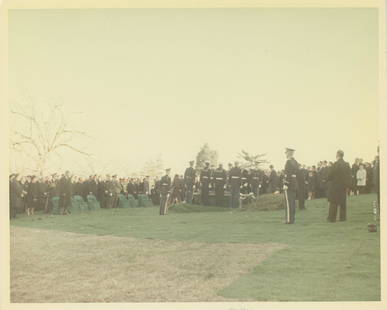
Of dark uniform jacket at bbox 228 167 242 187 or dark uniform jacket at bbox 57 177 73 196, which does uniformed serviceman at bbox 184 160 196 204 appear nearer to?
dark uniform jacket at bbox 228 167 242 187

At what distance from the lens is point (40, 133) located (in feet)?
22.6

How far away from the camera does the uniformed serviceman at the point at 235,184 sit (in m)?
6.89

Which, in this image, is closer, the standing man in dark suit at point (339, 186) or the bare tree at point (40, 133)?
the standing man in dark suit at point (339, 186)

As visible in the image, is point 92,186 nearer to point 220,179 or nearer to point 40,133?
point 40,133

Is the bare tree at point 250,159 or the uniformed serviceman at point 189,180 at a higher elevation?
the bare tree at point 250,159

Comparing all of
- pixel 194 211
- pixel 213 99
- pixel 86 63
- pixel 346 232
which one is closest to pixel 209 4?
pixel 213 99

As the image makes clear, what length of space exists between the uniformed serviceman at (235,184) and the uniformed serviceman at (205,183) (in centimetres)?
29

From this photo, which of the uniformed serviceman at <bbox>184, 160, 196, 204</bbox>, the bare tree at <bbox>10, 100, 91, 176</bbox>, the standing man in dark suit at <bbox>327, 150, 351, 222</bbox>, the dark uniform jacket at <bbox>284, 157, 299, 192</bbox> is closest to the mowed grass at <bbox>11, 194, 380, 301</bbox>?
the standing man in dark suit at <bbox>327, 150, 351, 222</bbox>

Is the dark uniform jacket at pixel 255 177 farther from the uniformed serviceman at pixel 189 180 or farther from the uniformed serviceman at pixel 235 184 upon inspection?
the uniformed serviceman at pixel 189 180

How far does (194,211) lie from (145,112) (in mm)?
1408

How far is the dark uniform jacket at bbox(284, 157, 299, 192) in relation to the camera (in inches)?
269

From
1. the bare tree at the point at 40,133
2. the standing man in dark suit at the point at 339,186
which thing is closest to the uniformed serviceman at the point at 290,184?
the standing man in dark suit at the point at 339,186

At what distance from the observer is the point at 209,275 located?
6691 mm

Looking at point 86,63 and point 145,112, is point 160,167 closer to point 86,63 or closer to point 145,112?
point 145,112
